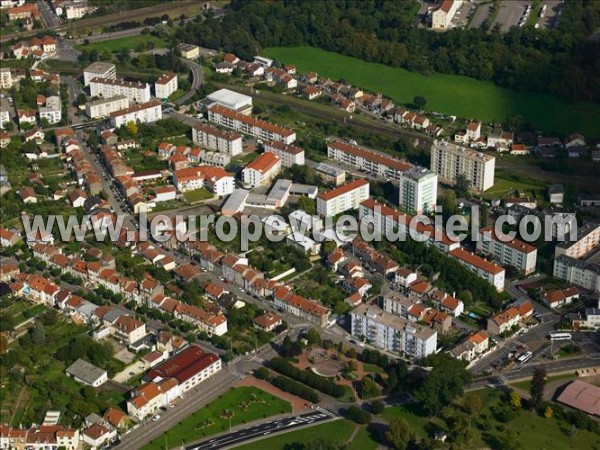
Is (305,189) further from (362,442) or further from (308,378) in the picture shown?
(362,442)

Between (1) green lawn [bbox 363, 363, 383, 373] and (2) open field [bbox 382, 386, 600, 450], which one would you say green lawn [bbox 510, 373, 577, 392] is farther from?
(1) green lawn [bbox 363, 363, 383, 373]

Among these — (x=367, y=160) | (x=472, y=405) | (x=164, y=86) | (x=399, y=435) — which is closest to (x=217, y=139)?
(x=367, y=160)

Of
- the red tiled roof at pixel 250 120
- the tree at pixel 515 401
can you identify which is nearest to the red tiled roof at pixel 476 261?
the tree at pixel 515 401

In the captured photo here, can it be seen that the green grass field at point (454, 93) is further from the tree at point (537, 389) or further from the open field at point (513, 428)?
the open field at point (513, 428)

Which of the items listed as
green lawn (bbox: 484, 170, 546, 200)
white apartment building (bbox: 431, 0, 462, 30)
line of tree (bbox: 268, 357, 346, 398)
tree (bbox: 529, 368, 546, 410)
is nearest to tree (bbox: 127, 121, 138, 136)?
green lawn (bbox: 484, 170, 546, 200)

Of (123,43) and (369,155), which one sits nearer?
(369,155)

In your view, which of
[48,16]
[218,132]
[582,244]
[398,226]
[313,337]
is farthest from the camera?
[48,16]
